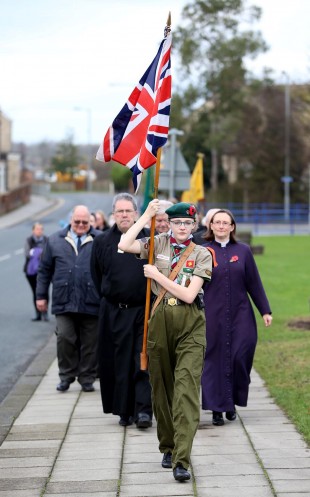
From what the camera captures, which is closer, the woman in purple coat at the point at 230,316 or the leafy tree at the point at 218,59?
the woman in purple coat at the point at 230,316

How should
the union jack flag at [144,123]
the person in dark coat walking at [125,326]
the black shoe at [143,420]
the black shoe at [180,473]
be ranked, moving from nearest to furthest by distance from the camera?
the black shoe at [180,473], the union jack flag at [144,123], the black shoe at [143,420], the person in dark coat walking at [125,326]

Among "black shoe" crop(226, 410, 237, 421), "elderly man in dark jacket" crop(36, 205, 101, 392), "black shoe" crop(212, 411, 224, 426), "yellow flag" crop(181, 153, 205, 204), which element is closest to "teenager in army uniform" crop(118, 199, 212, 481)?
"black shoe" crop(212, 411, 224, 426)

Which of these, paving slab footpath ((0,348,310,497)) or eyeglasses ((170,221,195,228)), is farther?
eyeglasses ((170,221,195,228))

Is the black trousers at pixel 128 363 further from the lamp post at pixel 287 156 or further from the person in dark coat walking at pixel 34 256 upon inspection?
the lamp post at pixel 287 156

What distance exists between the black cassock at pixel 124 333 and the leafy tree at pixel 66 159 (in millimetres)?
144908

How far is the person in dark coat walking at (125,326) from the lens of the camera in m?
8.73

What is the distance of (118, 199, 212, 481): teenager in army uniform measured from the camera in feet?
22.8

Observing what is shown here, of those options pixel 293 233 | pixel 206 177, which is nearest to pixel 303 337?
pixel 293 233

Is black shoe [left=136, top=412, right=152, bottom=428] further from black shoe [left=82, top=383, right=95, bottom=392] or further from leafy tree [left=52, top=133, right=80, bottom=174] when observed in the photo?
leafy tree [left=52, top=133, right=80, bottom=174]

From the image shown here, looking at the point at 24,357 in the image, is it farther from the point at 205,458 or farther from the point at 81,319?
the point at 205,458

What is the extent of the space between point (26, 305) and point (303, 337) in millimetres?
8075

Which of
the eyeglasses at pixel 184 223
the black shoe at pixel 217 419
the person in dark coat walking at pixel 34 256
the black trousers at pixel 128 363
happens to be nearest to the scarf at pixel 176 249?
the eyeglasses at pixel 184 223

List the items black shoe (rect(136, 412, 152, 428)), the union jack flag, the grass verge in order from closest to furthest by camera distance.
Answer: the union jack flag, black shoe (rect(136, 412, 152, 428)), the grass verge

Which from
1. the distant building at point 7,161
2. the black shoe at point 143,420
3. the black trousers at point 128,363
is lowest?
the black shoe at point 143,420
